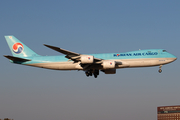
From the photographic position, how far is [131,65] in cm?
4559

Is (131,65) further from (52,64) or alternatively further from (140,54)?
(52,64)

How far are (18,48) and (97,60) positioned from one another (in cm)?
1766

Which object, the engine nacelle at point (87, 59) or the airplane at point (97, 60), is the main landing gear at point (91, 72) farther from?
the engine nacelle at point (87, 59)

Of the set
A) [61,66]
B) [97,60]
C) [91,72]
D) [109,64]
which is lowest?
[91,72]

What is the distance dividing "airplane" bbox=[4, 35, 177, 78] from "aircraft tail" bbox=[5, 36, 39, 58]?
1.63 meters

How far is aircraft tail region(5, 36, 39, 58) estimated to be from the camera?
170 ft

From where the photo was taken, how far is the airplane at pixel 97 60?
4472 cm

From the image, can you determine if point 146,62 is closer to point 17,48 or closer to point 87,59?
point 87,59

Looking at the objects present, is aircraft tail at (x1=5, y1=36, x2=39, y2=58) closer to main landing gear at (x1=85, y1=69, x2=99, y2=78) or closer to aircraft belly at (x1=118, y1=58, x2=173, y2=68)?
main landing gear at (x1=85, y1=69, x2=99, y2=78)

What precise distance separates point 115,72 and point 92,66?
19.0 feet

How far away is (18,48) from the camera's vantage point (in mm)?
52719

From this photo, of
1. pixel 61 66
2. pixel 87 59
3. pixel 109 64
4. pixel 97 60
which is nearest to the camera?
pixel 87 59

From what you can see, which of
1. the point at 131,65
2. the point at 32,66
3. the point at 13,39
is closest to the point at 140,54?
the point at 131,65

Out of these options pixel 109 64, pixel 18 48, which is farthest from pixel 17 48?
pixel 109 64
